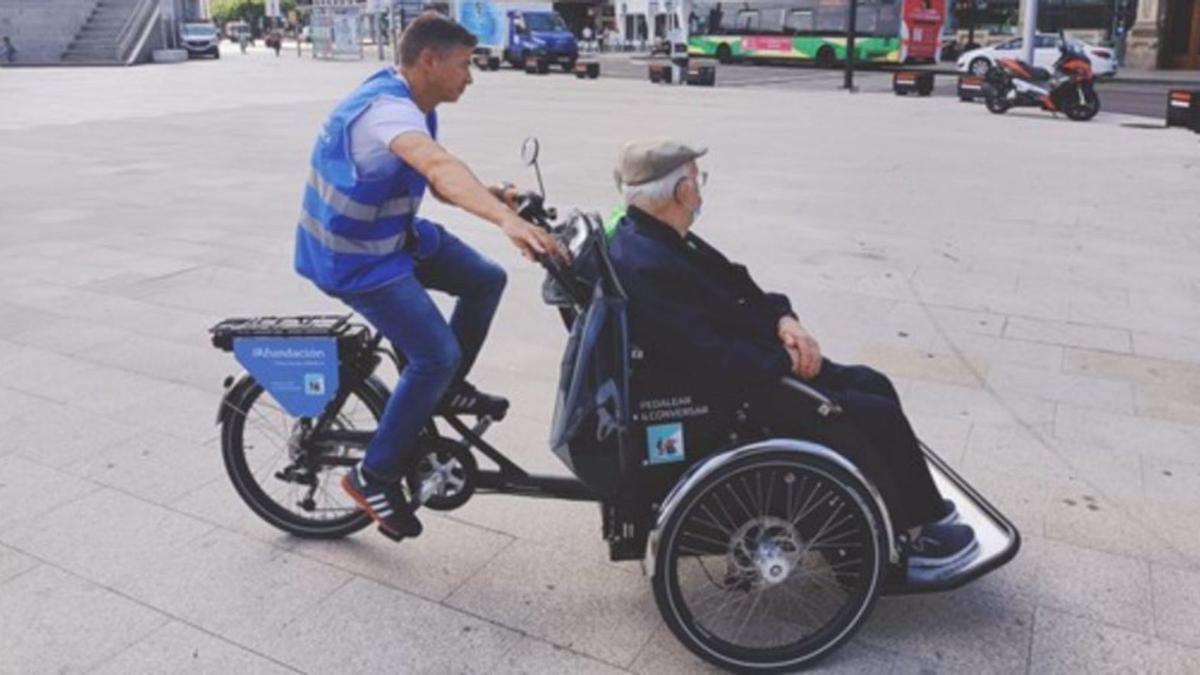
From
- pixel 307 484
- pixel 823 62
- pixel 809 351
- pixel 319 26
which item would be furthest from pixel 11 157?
pixel 319 26

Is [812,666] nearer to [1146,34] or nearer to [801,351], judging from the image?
[801,351]

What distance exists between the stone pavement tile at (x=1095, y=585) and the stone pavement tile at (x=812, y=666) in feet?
2.04

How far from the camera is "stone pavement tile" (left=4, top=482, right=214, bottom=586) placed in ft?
10.7

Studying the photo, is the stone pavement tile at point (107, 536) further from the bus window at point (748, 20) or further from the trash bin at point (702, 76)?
the bus window at point (748, 20)

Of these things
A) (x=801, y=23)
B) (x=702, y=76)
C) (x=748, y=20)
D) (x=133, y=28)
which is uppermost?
(x=133, y=28)

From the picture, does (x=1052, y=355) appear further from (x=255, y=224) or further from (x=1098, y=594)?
(x=255, y=224)

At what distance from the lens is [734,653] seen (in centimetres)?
267

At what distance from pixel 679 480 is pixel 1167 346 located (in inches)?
155

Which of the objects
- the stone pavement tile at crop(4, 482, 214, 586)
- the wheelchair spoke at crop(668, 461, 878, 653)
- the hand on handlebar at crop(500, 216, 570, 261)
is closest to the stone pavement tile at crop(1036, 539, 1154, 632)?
the wheelchair spoke at crop(668, 461, 878, 653)

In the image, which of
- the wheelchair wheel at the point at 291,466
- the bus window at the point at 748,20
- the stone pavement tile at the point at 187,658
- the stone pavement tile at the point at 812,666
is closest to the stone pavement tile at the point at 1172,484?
the stone pavement tile at the point at 812,666

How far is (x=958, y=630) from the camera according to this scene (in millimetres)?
2887

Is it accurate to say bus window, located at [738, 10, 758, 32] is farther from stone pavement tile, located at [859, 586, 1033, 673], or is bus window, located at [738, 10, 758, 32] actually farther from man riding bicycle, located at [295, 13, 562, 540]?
stone pavement tile, located at [859, 586, 1033, 673]

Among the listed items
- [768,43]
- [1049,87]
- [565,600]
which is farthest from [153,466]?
[768,43]

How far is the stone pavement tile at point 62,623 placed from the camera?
9.09 ft
